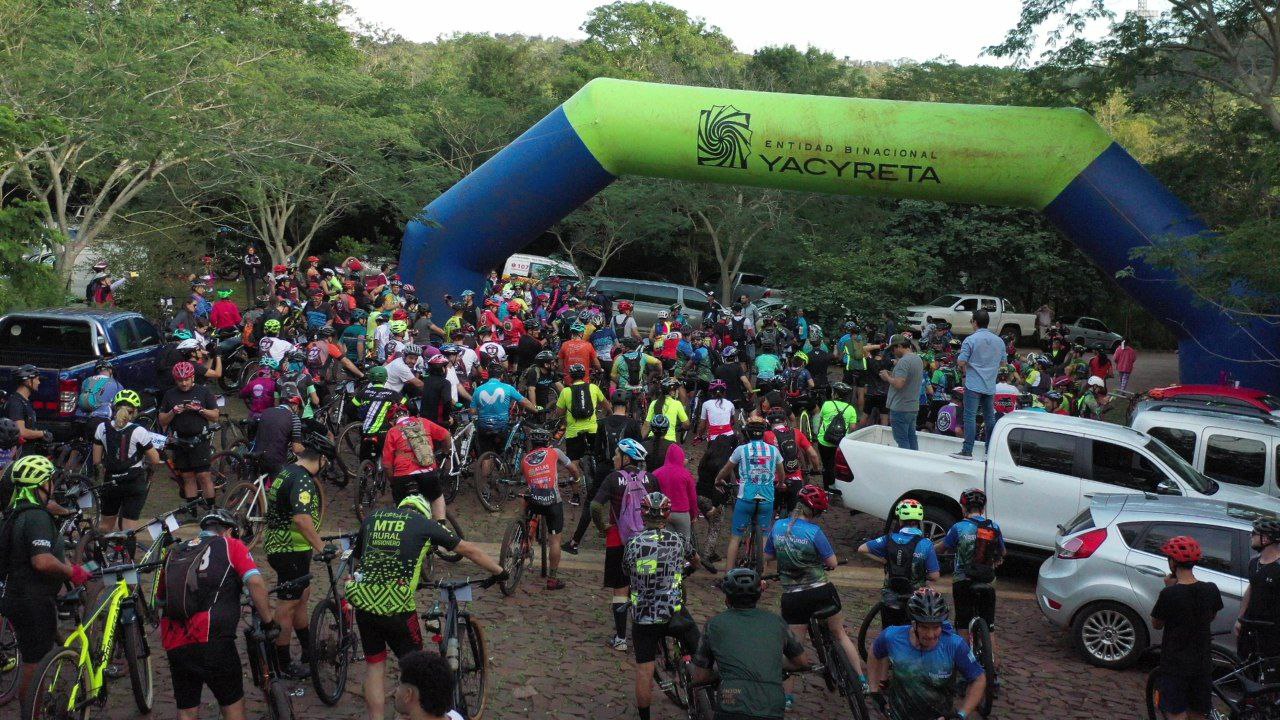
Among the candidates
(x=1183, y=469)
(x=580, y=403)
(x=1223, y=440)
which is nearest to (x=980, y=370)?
(x=1223, y=440)

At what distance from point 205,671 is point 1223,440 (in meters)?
10.5

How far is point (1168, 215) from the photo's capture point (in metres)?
15.8

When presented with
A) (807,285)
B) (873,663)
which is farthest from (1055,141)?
(873,663)

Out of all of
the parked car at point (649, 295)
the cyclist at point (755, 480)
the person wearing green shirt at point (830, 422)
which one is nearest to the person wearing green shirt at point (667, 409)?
the cyclist at point (755, 480)

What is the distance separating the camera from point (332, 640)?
24.5ft

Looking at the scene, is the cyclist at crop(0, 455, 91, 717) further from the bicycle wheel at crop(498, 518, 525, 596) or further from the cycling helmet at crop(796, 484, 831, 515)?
the cycling helmet at crop(796, 484, 831, 515)

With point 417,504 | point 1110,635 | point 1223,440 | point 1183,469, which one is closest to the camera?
point 417,504

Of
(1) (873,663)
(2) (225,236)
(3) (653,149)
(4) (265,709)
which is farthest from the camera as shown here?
(2) (225,236)

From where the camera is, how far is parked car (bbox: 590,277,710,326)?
28.7 m

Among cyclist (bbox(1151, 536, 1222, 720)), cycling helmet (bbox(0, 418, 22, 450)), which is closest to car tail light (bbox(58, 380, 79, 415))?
cycling helmet (bbox(0, 418, 22, 450))

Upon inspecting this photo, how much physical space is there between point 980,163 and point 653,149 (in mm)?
5129

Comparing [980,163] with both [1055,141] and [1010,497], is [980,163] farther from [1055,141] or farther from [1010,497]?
[1010,497]

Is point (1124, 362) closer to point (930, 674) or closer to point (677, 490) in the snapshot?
point (677, 490)

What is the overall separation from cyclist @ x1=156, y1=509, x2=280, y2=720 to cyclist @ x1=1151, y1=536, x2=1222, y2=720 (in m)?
5.84
